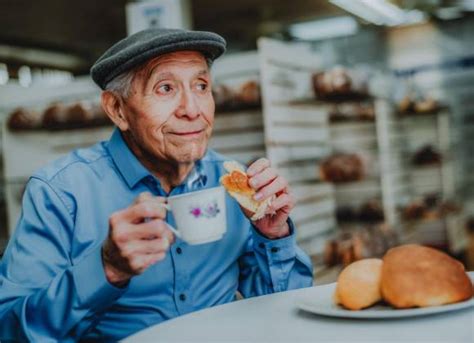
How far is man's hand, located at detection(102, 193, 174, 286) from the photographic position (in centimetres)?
125

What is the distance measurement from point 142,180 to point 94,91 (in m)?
3.94

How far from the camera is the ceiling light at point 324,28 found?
34.4ft

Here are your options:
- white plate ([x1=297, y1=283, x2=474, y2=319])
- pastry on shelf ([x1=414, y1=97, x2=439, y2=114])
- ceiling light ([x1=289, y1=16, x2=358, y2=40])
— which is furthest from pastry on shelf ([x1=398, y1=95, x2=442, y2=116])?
white plate ([x1=297, y1=283, x2=474, y2=319])

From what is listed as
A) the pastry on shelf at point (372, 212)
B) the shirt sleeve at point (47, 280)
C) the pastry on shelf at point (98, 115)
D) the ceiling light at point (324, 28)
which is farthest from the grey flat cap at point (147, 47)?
the ceiling light at point (324, 28)

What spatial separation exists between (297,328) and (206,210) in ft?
0.95

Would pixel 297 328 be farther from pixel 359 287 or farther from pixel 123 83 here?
pixel 123 83

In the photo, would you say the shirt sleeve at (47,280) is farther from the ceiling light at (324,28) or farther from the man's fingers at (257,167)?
the ceiling light at (324,28)

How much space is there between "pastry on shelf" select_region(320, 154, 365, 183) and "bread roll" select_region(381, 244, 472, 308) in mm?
3767

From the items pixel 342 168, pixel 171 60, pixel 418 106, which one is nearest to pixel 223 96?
pixel 342 168

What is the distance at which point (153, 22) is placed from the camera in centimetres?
421

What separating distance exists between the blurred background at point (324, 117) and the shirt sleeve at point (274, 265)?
236 centimetres

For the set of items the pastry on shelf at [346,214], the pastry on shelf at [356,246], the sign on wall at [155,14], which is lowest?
the pastry on shelf at [356,246]

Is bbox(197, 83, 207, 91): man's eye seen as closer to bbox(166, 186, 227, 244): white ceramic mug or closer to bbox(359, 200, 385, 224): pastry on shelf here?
bbox(166, 186, 227, 244): white ceramic mug

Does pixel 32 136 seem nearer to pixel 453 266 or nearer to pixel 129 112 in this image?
pixel 129 112
